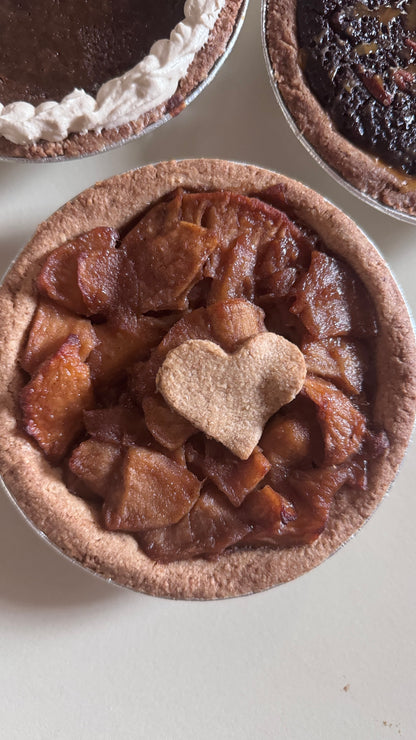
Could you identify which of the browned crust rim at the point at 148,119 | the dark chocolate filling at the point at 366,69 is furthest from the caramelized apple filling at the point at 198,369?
the dark chocolate filling at the point at 366,69

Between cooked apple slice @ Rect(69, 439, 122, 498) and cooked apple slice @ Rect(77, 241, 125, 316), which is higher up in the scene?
cooked apple slice @ Rect(77, 241, 125, 316)

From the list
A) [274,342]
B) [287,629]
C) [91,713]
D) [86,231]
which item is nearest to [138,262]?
[86,231]

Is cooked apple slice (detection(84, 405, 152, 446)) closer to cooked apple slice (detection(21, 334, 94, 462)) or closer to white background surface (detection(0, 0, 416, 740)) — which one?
cooked apple slice (detection(21, 334, 94, 462))

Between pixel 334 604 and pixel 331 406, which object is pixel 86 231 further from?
pixel 334 604

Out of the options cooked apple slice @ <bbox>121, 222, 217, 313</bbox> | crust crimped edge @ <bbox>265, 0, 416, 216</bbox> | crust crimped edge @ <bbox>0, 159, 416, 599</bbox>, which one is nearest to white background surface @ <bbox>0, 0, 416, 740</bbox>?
crust crimped edge @ <bbox>265, 0, 416, 216</bbox>

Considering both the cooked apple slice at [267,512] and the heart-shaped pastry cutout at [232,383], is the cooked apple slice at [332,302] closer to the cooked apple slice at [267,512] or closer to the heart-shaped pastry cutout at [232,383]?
the heart-shaped pastry cutout at [232,383]

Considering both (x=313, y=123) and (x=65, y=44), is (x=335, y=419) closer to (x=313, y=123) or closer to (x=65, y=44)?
(x=313, y=123)
